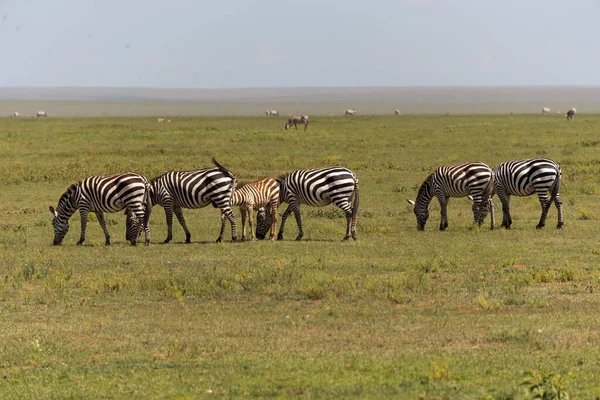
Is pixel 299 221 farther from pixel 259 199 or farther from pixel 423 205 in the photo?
pixel 423 205

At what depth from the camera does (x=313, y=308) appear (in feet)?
42.3

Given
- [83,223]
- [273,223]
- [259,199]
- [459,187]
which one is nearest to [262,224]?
[273,223]

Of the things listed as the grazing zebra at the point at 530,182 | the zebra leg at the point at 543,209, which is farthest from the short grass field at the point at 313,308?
the grazing zebra at the point at 530,182

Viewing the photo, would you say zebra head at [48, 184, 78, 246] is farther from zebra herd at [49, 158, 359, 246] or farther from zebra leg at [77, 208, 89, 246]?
zebra leg at [77, 208, 89, 246]

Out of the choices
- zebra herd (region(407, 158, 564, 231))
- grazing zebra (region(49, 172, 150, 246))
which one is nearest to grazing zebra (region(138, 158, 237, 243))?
grazing zebra (region(49, 172, 150, 246))

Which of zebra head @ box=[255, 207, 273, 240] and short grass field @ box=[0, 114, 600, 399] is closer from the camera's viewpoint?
short grass field @ box=[0, 114, 600, 399]

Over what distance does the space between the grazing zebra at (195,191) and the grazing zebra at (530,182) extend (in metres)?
6.04

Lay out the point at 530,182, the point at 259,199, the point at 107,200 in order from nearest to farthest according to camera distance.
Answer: the point at 107,200 → the point at 259,199 → the point at 530,182

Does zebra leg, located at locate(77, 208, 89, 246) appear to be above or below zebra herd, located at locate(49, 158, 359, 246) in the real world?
below

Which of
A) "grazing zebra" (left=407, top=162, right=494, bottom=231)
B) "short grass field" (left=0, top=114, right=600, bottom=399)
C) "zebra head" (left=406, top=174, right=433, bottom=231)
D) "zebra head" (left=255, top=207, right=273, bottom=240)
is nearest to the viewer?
"short grass field" (left=0, top=114, right=600, bottom=399)

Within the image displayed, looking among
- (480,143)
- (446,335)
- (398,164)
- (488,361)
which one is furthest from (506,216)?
(480,143)

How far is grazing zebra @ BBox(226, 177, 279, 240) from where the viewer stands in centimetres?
1994

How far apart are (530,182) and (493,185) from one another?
0.81 meters

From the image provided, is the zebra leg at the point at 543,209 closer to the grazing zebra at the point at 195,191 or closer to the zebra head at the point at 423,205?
the zebra head at the point at 423,205
